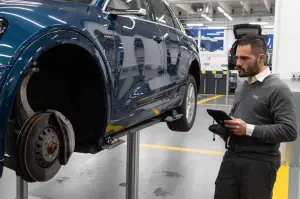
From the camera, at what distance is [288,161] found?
4770 millimetres

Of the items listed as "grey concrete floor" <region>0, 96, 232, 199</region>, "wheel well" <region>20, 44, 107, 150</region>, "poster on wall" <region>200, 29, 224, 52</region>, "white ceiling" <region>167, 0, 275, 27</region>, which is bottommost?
"grey concrete floor" <region>0, 96, 232, 199</region>

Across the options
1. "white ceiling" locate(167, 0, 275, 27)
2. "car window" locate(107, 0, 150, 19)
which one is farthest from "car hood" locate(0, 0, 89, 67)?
"white ceiling" locate(167, 0, 275, 27)

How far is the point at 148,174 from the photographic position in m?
4.56

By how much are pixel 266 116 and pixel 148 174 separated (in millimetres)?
2550

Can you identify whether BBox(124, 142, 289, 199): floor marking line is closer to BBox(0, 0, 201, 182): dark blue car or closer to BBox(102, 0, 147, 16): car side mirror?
BBox(0, 0, 201, 182): dark blue car

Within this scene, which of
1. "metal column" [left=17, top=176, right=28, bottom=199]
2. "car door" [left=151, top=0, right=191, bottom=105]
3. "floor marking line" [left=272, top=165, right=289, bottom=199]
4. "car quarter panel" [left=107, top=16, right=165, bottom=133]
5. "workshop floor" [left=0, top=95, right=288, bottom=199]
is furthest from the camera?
"workshop floor" [left=0, top=95, right=288, bottom=199]

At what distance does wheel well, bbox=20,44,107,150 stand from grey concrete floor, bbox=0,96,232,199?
1.85m

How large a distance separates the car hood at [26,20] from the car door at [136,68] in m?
0.50

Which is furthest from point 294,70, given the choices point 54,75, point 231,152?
point 54,75

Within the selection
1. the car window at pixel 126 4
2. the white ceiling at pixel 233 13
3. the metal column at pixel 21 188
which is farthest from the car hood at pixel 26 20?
the white ceiling at pixel 233 13

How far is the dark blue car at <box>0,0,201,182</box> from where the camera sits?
4.60ft

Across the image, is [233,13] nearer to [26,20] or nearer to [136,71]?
[136,71]

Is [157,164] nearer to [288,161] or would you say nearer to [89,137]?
[288,161]

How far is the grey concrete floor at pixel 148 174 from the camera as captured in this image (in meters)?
3.94
